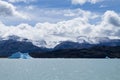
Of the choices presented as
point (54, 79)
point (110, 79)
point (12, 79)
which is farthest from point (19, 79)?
point (110, 79)

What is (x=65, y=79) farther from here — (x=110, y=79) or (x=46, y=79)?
(x=110, y=79)

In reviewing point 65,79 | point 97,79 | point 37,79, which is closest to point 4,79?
point 37,79

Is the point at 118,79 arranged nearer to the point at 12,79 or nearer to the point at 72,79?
the point at 72,79

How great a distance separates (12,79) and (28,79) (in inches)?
131

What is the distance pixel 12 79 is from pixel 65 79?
10823mm

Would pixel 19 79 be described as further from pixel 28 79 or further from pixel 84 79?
pixel 84 79

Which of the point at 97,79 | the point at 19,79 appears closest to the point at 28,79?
the point at 19,79

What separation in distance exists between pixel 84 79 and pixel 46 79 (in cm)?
785

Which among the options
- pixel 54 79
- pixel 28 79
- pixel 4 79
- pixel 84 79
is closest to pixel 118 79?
pixel 84 79

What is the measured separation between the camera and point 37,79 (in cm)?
6700

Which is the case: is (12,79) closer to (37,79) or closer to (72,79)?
(37,79)

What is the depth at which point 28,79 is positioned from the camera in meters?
66.9

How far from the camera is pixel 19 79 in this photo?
219ft

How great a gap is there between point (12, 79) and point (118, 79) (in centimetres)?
2146
